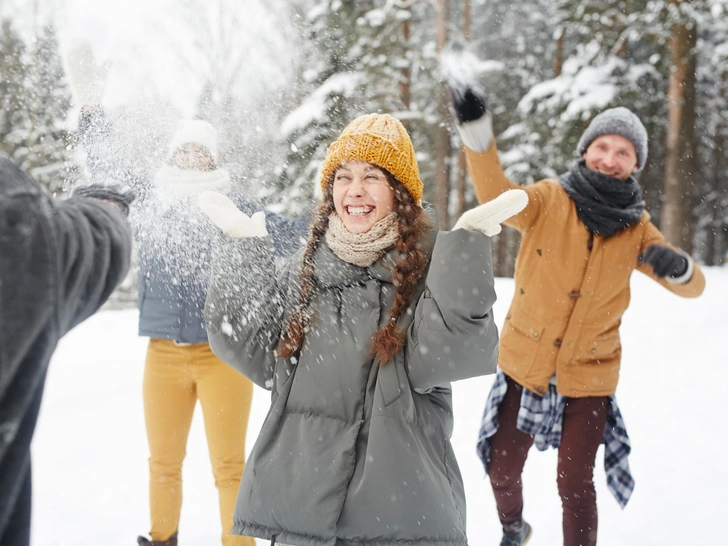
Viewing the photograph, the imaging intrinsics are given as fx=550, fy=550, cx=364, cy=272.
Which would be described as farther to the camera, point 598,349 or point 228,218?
point 598,349

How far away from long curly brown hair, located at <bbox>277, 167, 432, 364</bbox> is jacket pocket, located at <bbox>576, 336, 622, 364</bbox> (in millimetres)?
1359

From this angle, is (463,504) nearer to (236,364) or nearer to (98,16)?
(236,364)

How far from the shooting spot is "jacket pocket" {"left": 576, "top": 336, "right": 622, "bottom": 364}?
2.83m

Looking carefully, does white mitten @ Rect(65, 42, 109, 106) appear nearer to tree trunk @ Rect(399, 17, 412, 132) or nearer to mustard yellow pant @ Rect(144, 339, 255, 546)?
mustard yellow pant @ Rect(144, 339, 255, 546)

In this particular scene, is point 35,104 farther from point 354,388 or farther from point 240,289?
point 354,388

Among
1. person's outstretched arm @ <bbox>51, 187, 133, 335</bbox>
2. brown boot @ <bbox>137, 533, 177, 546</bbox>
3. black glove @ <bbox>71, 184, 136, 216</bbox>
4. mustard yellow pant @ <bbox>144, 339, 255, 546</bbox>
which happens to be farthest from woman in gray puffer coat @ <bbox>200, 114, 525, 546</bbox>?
brown boot @ <bbox>137, 533, 177, 546</bbox>

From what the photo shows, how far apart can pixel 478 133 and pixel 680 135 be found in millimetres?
9871

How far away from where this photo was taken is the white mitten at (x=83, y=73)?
2.26m

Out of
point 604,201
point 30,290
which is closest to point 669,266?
point 604,201

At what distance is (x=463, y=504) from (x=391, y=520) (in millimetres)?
338

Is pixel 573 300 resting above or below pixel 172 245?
below

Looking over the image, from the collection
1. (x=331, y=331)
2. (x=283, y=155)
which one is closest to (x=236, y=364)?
(x=331, y=331)

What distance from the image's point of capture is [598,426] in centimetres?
284

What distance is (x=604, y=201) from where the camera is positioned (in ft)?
9.39
